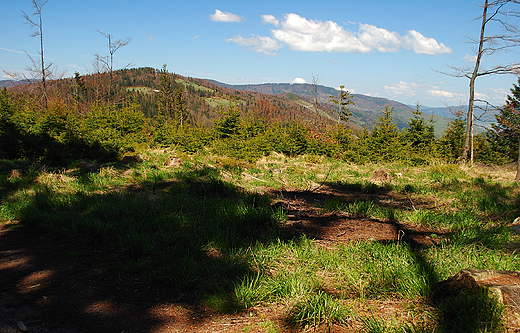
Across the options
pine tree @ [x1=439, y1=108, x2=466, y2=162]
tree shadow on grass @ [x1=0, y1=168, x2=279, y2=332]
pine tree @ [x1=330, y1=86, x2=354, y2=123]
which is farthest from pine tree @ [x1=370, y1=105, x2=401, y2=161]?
pine tree @ [x1=330, y1=86, x2=354, y2=123]

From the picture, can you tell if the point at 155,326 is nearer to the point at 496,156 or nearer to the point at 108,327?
the point at 108,327

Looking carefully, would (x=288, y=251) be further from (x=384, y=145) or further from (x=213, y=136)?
(x=213, y=136)

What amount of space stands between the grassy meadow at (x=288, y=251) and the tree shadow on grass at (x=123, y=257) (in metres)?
0.02

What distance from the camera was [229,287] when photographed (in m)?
2.31

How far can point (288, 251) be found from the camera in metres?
2.91

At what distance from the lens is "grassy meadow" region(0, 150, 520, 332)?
1.93 m

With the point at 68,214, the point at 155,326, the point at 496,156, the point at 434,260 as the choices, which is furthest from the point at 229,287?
the point at 496,156

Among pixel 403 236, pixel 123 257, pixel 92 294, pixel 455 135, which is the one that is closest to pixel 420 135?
pixel 455 135

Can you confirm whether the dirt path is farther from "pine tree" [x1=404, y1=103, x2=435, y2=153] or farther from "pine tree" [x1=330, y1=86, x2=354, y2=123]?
"pine tree" [x1=330, y1=86, x2=354, y2=123]

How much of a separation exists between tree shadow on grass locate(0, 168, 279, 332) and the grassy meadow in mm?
19

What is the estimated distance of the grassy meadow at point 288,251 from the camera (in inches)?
75.9

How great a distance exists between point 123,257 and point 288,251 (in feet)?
5.77

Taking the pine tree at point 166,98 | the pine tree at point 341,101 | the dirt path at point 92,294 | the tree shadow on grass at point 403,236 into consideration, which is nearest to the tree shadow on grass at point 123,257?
the dirt path at point 92,294

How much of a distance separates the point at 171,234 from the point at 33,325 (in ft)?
4.99
